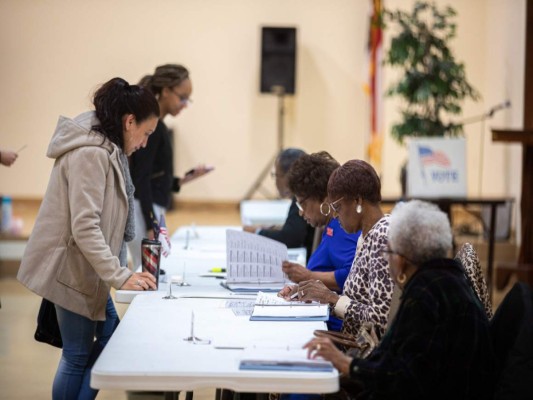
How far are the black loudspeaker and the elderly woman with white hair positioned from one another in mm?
9358

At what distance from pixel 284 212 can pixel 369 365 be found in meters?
4.02

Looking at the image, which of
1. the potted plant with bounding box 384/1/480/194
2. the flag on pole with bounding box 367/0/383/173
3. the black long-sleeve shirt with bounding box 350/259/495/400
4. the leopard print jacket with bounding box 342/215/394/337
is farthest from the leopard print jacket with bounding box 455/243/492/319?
the flag on pole with bounding box 367/0/383/173

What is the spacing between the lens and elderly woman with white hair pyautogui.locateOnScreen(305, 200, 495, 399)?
2.15m

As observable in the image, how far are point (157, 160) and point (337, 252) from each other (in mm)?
1645

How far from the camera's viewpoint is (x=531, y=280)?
6.51 m

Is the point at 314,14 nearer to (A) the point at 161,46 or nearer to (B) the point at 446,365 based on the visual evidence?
(A) the point at 161,46

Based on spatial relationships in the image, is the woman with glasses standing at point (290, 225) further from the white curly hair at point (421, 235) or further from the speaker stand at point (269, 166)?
the speaker stand at point (269, 166)

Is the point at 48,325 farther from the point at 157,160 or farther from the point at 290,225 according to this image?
the point at 157,160

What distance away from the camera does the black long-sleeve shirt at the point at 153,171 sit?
441 centimetres

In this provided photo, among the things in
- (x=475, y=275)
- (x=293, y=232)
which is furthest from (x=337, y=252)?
(x=293, y=232)

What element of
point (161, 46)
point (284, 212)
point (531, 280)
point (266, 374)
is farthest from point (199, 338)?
point (161, 46)

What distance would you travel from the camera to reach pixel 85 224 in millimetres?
2803

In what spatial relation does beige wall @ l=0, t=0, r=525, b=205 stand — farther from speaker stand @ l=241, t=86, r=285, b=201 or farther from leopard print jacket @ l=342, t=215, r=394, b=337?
leopard print jacket @ l=342, t=215, r=394, b=337

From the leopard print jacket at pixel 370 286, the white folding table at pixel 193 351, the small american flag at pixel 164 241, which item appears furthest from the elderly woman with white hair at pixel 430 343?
the small american flag at pixel 164 241
